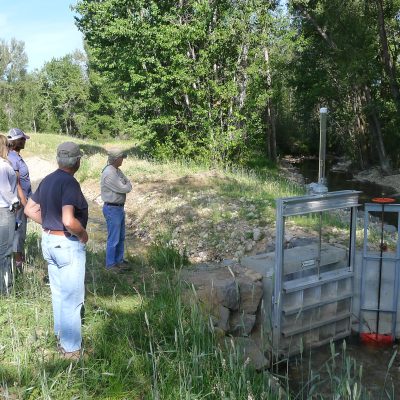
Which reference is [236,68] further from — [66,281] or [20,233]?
[66,281]

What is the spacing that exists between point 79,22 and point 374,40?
592 inches

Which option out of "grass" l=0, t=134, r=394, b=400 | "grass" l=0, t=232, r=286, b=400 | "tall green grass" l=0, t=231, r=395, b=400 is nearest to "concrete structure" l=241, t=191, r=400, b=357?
"grass" l=0, t=134, r=394, b=400

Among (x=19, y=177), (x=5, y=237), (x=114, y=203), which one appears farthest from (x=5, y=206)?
(x=114, y=203)

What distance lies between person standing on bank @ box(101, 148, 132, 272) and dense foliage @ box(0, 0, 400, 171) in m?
12.8

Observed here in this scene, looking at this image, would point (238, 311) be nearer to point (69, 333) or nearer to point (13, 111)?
point (69, 333)

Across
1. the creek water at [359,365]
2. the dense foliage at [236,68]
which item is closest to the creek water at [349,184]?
the dense foliage at [236,68]

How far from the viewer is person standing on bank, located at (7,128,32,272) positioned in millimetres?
6293

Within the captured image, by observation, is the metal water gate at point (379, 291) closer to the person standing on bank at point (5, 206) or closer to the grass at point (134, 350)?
the grass at point (134, 350)

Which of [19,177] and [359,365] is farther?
[359,365]

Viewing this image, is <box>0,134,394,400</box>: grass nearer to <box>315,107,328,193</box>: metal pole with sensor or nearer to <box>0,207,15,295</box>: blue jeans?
<box>0,207,15,295</box>: blue jeans

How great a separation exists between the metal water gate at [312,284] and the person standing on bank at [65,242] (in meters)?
3.20

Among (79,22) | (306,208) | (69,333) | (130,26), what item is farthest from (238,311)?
(79,22)

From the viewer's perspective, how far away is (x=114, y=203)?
7.42 m

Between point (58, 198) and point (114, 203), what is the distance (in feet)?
10.6
